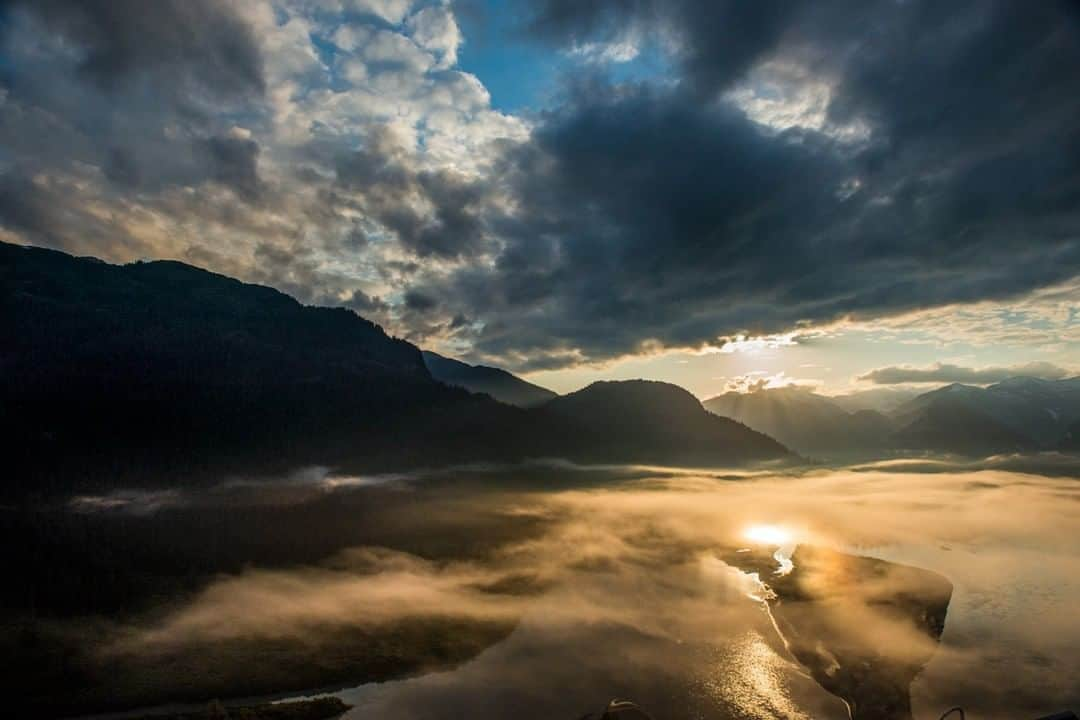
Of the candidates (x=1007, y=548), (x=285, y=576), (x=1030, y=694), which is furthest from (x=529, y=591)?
(x=1007, y=548)

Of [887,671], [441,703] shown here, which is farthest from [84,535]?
[887,671]

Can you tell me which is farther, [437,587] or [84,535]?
[84,535]

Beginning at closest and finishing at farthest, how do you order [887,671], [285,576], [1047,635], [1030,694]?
[1030,694] < [887,671] < [1047,635] < [285,576]

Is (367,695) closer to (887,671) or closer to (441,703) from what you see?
(441,703)

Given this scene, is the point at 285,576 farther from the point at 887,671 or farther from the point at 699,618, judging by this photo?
the point at 887,671

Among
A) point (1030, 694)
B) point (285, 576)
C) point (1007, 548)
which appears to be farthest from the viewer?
point (1007, 548)

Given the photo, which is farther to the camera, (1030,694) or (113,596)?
(113,596)
